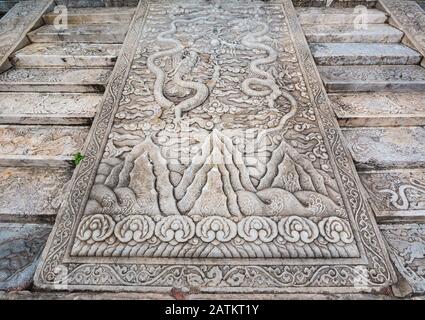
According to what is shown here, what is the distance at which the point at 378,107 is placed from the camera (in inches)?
86.2

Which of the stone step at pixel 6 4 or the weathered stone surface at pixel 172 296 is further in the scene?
the stone step at pixel 6 4

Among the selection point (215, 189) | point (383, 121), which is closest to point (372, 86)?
point (383, 121)

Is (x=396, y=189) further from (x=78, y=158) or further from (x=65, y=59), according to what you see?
(x=65, y=59)

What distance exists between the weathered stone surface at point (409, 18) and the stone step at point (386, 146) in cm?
110

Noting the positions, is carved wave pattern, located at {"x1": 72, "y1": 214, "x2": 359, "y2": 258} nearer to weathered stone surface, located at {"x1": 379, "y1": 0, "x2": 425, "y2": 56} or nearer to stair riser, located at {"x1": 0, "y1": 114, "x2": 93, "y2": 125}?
stair riser, located at {"x1": 0, "y1": 114, "x2": 93, "y2": 125}

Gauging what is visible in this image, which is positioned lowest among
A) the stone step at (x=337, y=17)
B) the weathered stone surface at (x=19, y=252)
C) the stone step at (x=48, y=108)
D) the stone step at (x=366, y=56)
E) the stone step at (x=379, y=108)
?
the weathered stone surface at (x=19, y=252)

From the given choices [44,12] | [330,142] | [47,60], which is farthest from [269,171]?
[44,12]

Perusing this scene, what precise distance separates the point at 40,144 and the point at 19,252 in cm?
81

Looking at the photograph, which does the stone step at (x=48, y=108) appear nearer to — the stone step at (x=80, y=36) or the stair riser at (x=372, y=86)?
the stone step at (x=80, y=36)

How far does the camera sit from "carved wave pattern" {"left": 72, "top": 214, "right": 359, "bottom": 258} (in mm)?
1406

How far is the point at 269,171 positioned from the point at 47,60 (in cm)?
238

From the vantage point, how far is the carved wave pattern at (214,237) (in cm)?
141

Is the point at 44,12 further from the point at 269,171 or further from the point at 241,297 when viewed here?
the point at 241,297

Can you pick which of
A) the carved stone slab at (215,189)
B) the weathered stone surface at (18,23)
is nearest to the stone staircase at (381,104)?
the carved stone slab at (215,189)
